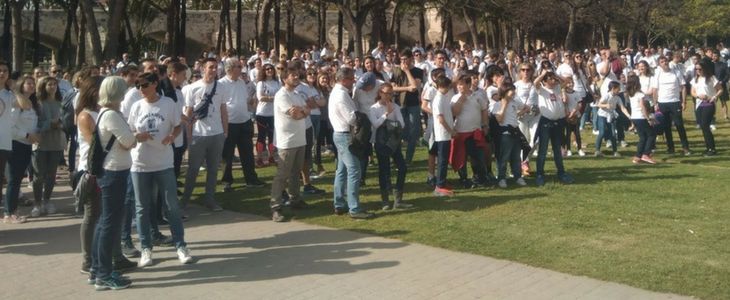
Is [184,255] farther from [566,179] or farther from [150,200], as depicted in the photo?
[566,179]

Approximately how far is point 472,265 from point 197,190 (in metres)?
5.19

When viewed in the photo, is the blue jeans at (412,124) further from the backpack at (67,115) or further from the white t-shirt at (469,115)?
the backpack at (67,115)

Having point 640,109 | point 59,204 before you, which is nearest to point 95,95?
point 59,204

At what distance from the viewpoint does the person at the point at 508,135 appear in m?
10.6

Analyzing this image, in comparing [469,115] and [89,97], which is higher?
[89,97]

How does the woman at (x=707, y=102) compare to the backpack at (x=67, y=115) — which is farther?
the woman at (x=707, y=102)

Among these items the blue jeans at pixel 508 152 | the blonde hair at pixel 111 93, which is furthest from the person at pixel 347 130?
the blonde hair at pixel 111 93

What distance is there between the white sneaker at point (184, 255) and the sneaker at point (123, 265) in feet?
1.27

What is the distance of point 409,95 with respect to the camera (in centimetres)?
1308

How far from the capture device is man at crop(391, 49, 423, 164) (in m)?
12.5

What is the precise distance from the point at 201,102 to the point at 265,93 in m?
3.01

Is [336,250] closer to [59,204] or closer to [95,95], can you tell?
[95,95]

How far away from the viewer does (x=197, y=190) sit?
36.0 ft

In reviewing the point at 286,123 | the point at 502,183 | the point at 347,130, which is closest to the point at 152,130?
the point at 286,123
